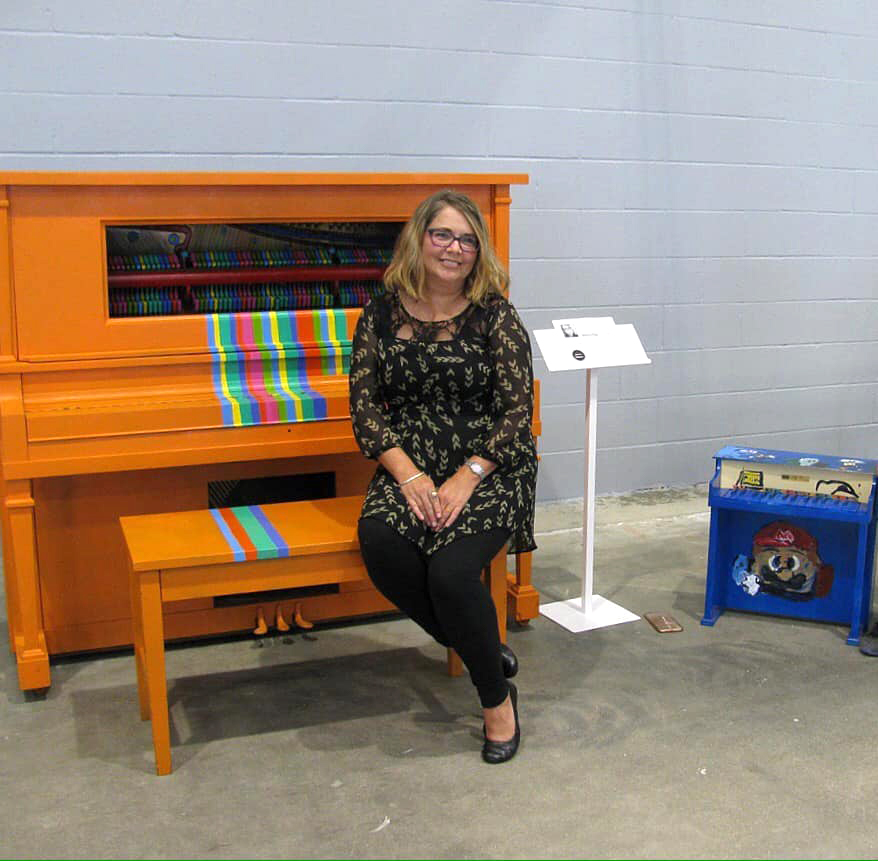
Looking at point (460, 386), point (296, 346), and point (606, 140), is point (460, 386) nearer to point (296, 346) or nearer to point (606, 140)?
point (296, 346)

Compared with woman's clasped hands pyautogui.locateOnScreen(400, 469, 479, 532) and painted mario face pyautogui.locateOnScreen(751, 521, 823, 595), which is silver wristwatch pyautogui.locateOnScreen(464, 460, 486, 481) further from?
painted mario face pyautogui.locateOnScreen(751, 521, 823, 595)

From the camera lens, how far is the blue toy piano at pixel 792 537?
2957mm

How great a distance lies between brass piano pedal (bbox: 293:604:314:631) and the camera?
2.99 m

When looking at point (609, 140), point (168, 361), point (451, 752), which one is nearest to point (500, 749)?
point (451, 752)

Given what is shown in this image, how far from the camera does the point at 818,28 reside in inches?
171

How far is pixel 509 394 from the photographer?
2562 mm

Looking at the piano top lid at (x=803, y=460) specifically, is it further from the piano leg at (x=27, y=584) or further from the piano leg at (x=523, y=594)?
the piano leg at (x=27, y=584)

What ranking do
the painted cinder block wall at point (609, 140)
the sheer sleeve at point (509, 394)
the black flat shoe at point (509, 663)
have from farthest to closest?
the painted cinder block wall at point (609, 140), the black flat shoe at point (509, 663), the sheer sleeve at point (509, 394)

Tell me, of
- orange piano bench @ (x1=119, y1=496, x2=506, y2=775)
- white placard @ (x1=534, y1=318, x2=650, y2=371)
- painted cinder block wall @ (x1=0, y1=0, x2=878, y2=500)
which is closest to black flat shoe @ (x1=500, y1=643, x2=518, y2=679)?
orange piano bench @ (x1=119, y1=496, x2=506, y2=775)

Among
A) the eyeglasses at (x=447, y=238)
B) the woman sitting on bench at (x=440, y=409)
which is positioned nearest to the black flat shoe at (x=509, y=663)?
the woman sitting on bench at (x=440, y=409)

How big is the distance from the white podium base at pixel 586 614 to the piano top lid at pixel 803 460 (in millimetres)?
531

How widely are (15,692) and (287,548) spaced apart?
35.0 inches

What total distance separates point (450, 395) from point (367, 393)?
0.65 ft

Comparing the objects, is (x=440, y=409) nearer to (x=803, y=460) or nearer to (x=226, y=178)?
(x=226, y=178)
